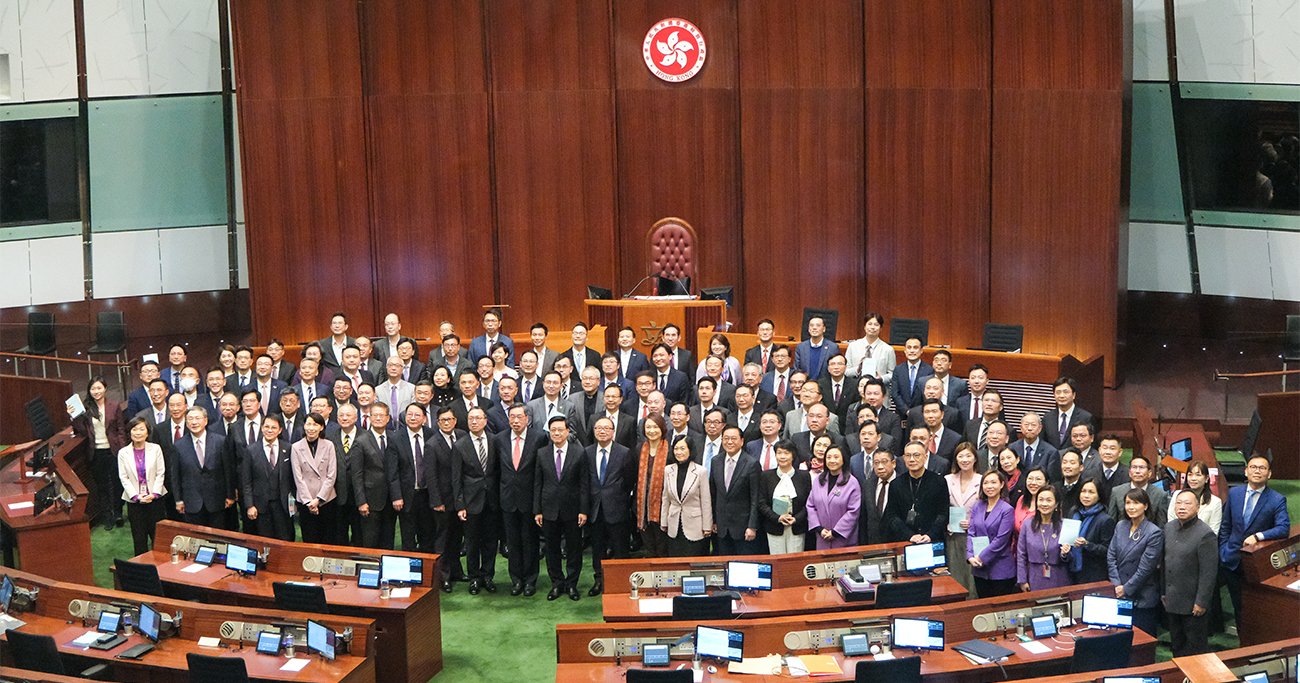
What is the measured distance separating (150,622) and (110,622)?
343mm

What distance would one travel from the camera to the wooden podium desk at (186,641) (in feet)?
25.4

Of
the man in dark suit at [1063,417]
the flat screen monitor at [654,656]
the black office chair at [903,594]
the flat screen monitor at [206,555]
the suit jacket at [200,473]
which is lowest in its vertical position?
the flat screen monitor at [654,656]

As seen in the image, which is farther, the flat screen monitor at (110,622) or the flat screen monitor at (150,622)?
the flat screen monitor at (110,622)

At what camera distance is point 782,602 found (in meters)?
8.36

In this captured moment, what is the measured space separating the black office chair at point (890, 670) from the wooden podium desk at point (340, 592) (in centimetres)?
279

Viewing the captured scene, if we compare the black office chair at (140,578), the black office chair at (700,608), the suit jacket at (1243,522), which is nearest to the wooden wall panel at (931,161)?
the suit jacket at (1243,522)

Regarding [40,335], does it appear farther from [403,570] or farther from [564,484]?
[403,570]

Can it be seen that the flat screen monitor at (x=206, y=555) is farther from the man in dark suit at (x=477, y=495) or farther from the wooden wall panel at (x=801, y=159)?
the wooden wall panel at (x=801, y=159)

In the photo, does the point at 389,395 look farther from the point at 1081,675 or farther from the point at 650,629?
the point at 1081,675

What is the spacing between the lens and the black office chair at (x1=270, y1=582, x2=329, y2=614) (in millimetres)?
8242

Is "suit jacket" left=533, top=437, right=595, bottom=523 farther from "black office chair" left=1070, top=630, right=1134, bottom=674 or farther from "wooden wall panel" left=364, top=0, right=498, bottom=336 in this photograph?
"wooden wall panel" left=364, top=0, right=498, bottom=336

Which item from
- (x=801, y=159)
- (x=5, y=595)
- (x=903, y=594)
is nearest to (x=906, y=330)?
(x=801, y=159)

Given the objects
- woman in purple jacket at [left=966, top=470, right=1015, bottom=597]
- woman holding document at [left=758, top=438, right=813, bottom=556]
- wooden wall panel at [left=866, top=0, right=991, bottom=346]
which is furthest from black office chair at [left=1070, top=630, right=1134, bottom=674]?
wooden wall panel at [left=866, top=0, right=991, bottom=346]

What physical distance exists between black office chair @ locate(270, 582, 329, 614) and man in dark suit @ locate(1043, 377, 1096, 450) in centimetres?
501
